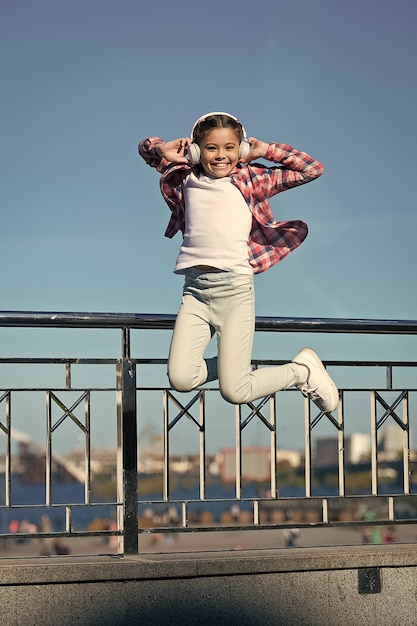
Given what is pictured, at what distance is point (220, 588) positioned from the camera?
A: 444cm

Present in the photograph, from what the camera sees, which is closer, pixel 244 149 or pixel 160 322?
pixel 244 149

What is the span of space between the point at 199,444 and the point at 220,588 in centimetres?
76

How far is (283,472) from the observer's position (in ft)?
16.8

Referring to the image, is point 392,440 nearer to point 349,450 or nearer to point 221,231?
point 349,450

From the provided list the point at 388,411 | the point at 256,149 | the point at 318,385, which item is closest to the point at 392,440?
the point at 388,411

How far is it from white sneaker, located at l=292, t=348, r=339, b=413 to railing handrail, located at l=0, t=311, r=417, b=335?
0.55ft

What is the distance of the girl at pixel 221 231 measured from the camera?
4.49 m

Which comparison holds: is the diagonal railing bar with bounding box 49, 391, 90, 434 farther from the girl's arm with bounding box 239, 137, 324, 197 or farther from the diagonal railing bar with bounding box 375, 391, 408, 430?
the diagonal railing bar with bounding box 375, 391, 408, 430

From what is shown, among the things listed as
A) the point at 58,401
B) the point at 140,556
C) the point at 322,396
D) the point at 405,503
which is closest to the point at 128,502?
the point at 140,556

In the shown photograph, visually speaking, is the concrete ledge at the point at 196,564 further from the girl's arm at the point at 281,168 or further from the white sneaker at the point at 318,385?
the girl's arm at the point at 281,168

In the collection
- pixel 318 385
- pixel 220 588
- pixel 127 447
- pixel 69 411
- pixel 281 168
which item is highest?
pixel 281 168

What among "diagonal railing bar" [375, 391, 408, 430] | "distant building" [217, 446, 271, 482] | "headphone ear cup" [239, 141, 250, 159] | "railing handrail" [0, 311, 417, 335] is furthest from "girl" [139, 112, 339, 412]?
"diagonal railing bar" [375, 391, 408, 430]

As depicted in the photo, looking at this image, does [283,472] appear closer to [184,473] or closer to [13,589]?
[184,473]

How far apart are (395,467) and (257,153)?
1.96 metres
